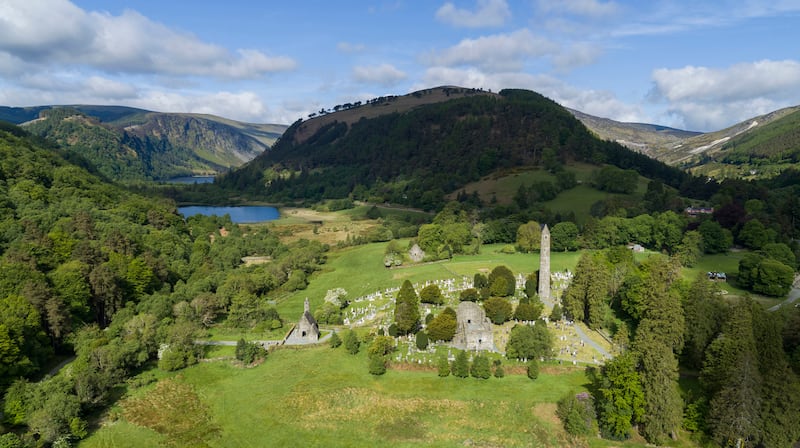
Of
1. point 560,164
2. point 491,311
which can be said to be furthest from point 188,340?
point 560,164

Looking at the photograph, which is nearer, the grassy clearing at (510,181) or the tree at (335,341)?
the tree at (335,341)

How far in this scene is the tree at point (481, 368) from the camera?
42781 mm

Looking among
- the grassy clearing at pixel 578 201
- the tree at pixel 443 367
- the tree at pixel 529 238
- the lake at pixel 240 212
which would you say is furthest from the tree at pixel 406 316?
the lake at pixel 240 212

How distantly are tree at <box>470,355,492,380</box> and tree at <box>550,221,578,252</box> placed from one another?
50.4 metres

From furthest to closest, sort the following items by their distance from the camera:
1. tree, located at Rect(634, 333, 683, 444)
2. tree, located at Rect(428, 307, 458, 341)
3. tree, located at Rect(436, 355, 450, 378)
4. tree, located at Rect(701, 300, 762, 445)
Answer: tree, located at Rect(428, 307, 458, 341) → tree, located at Rect(436, 355, 450, 378) → tree, located at Rect(634, 333, 683, 444) → tree, located at Rect(701, 300, 762, 445)

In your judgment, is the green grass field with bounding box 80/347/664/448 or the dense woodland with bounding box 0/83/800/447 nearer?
the dense woodland with bounding box 0/83/800/447

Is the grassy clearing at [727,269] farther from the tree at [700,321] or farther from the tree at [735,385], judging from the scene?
the tree at [735,385]

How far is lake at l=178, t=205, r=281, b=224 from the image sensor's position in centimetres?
16988

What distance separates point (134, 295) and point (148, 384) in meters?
22.3

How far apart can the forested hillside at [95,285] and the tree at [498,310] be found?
2528 centimetres

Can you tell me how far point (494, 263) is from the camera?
78062mm

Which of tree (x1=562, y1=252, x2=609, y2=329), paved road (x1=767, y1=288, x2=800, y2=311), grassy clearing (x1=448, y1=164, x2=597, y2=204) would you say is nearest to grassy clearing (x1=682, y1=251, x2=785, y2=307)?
paved road (x1=767, y1=288, x2=800, y2=311)

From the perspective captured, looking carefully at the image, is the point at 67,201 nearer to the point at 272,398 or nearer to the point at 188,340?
the point at 188,340

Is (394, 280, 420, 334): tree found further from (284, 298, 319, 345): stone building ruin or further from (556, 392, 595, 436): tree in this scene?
(556, 392, 595, 436): tree
